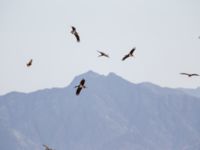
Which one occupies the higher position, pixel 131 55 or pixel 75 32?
pixel 75 32

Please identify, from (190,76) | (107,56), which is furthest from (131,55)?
(190,76)

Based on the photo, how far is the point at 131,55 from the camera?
152 feet

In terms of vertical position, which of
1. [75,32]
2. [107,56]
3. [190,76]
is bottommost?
[190,76]

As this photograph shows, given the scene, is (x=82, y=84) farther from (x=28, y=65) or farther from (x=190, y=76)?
(x=190, y=76)

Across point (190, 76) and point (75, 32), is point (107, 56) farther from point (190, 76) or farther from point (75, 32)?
point (190, 76)

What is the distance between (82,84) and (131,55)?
22.5ft

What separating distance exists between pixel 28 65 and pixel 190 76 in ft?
46.5

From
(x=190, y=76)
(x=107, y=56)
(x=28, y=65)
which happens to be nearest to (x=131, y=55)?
(x=107, y=56)

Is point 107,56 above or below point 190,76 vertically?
above

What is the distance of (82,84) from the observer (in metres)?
41.8

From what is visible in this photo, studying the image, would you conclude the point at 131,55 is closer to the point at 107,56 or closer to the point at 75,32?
the point at 107,56

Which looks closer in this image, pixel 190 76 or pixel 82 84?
pixel 82 84

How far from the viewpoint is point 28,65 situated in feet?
144

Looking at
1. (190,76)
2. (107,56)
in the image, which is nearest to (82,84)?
(107,56)
